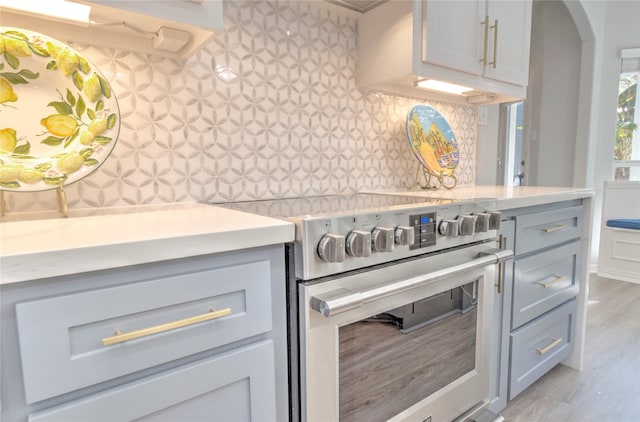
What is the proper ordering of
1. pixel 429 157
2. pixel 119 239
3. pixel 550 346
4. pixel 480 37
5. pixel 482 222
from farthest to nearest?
pixel 429 157 < pixel 550 346 < pixel 480 37 < pixel 482 222 < pixel 119 239

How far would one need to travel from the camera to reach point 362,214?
0.88 metres

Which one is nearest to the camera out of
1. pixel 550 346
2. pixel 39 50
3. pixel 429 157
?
pixel 39 50

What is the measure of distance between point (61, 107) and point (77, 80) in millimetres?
81

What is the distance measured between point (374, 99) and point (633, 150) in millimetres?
3303

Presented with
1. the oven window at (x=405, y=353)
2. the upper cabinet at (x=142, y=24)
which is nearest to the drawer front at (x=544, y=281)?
the oven window at (x=405, y=353)

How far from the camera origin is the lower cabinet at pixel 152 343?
1.81 ft

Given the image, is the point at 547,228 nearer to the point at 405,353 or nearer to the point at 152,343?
the point at 405,353

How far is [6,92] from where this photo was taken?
875 mm

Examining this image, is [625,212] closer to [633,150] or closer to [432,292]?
[633,150]

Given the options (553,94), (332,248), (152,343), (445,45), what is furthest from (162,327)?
(553,94)

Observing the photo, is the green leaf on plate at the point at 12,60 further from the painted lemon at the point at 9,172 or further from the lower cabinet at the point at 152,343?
the lower cabinet at the point at 152,343

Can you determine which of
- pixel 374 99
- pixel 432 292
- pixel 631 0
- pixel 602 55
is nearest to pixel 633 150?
pixel 602 55

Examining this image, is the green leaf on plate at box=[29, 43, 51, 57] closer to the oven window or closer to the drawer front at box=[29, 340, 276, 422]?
the drawer front at box=[29, 340, 276, 422]

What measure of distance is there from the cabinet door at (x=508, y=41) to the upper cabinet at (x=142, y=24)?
120 cm
